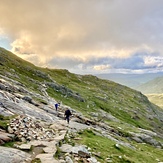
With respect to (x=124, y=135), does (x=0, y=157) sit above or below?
above

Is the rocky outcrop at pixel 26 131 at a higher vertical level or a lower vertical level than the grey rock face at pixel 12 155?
higher

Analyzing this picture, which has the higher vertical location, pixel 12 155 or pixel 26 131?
pixel 26 131

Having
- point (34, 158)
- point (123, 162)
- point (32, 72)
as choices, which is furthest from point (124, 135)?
point (32, 72)

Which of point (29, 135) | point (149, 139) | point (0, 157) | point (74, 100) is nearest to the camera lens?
point (0, 157)


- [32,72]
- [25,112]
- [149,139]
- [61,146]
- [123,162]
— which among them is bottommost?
[149,139]

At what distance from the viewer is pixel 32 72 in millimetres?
149500

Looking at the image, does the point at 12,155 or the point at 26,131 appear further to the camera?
the point at 26,131

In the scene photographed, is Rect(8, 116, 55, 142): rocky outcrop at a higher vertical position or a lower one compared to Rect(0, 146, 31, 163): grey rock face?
higher

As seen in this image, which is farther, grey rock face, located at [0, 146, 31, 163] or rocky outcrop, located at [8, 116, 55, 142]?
rocky outcrop, located at [8, 116, 55, 142]

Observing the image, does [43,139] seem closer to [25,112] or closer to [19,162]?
[19,162]

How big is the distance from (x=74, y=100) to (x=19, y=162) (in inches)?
3923

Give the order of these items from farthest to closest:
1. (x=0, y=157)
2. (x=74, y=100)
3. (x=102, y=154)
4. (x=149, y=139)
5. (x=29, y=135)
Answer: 1. (x=74, y=100)
2. (x=149, y=139)
3. (x=102, y=154)
4. (x=29, y=135)
5. (x=0, y=157)

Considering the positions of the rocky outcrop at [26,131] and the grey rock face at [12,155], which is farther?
the rocky outcrop at [26,131]

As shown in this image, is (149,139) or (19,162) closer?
(19,162)
